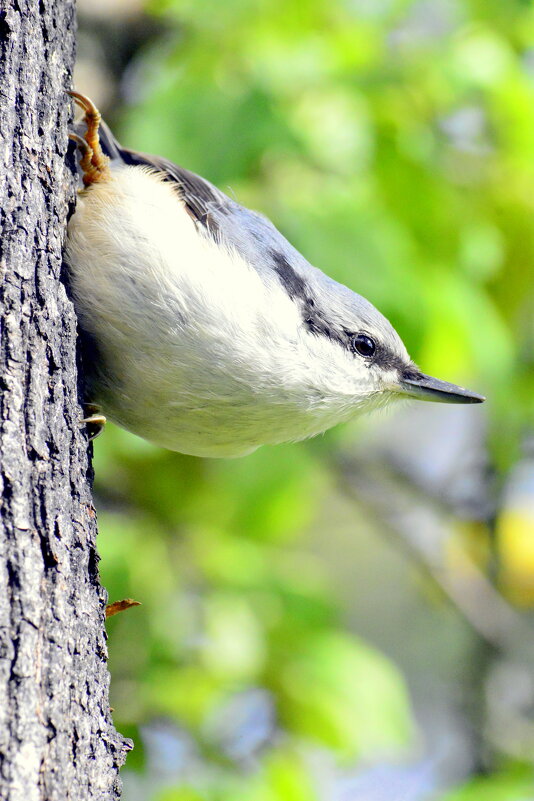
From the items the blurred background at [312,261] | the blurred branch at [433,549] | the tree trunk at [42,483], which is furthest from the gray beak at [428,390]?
the blurred branch at [433,549]

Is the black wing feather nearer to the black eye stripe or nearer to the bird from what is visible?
the bird

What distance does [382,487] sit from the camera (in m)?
4.77

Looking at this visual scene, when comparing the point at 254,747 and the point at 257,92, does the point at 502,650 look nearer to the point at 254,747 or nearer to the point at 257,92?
the point at 254,747

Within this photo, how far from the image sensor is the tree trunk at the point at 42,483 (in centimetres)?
126

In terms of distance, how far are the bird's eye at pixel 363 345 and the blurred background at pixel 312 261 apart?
209 millimetres

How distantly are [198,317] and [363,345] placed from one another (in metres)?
0.60

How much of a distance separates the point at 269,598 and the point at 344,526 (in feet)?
8.62

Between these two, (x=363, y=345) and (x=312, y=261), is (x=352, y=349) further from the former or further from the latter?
(x=312, y=261)

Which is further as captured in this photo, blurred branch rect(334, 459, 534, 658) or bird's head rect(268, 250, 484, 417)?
blurred branch rect(334, 459, 534, 658)

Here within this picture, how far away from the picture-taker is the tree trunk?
126 centimetres

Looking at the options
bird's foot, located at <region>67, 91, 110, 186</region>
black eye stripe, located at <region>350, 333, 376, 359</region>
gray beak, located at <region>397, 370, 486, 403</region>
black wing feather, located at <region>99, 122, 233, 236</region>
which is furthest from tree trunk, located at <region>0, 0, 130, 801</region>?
gray beak, located at <region>397, 370, 486, 403</region>

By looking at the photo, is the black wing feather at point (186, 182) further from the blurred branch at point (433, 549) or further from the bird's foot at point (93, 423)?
the blurred branch at point (433, 549)

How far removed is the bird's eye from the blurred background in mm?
209

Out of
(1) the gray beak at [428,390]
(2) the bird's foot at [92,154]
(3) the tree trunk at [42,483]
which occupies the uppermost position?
(2) the bird's foot at [92,154]
